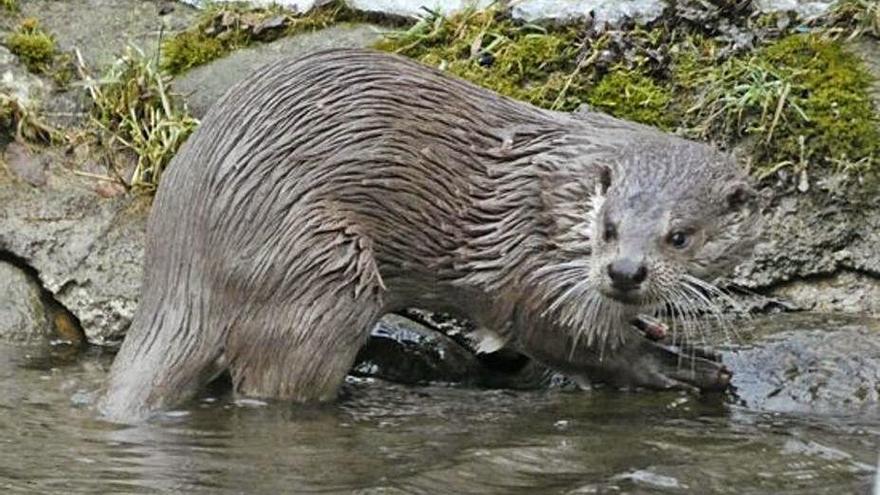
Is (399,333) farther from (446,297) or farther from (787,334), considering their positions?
(787,334)

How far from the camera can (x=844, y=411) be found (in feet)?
14.8

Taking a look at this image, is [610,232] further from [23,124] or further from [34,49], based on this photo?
[34,49]

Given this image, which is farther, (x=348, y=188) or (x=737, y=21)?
(x=737, y=21)

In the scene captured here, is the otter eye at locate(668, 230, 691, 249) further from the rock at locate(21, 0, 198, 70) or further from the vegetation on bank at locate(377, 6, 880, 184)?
the rock at locate(21, 0, 198, 70)

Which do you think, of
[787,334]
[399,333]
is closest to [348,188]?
[399,333]

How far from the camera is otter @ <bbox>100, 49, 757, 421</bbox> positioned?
14.7 feet

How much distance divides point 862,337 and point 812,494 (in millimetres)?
1168

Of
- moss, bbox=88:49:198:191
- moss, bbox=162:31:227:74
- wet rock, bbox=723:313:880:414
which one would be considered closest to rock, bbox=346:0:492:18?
moss, bbox=162:31:227:74

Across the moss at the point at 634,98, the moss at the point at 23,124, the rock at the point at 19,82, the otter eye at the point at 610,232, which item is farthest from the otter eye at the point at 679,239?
the rock at the point at 19,82

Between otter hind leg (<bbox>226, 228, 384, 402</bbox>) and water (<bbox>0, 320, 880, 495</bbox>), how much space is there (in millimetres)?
75

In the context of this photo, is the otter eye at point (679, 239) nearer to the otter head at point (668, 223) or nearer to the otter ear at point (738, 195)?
the otter head at point (668, 223)

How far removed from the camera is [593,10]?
6.00 meters

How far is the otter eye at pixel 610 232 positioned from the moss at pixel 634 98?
1.29 metres

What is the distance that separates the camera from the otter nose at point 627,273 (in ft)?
13.9
